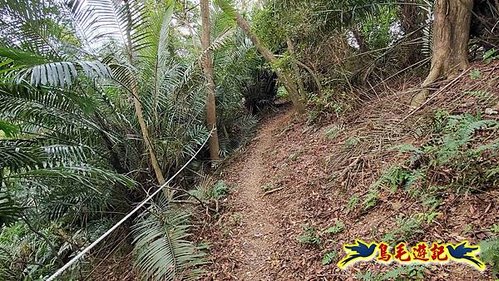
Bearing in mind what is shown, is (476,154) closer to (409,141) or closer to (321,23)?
(409,141)

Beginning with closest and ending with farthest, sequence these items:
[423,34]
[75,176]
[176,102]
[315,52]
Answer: [75,176]
[176,102]
[423,34]
[315,52]

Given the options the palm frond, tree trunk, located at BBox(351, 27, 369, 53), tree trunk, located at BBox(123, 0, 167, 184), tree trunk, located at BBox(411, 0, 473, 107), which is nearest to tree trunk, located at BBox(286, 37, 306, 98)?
tree trunk, located at BBox(351, 27, 369, 53)

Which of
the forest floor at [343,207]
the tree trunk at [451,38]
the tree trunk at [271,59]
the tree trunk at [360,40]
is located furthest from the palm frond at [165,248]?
the tree trunk at [360,40]

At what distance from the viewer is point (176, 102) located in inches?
191

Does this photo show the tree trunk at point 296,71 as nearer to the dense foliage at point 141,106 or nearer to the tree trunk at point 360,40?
the dense foliage at point 141,106

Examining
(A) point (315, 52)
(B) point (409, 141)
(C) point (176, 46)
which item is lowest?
(B) point (409, 141)

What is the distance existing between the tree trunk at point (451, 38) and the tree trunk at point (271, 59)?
7.94ft

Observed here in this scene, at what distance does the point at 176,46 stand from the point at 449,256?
20.3 ft

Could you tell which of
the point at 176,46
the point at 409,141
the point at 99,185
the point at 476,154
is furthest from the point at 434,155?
the point at 176,46

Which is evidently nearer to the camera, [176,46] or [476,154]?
[476,154]

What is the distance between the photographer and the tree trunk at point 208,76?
5.10 m

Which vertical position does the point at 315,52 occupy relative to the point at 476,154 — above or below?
above

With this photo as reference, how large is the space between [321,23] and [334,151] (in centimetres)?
207

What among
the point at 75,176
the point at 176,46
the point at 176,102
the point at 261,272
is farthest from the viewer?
the point at 176,46
